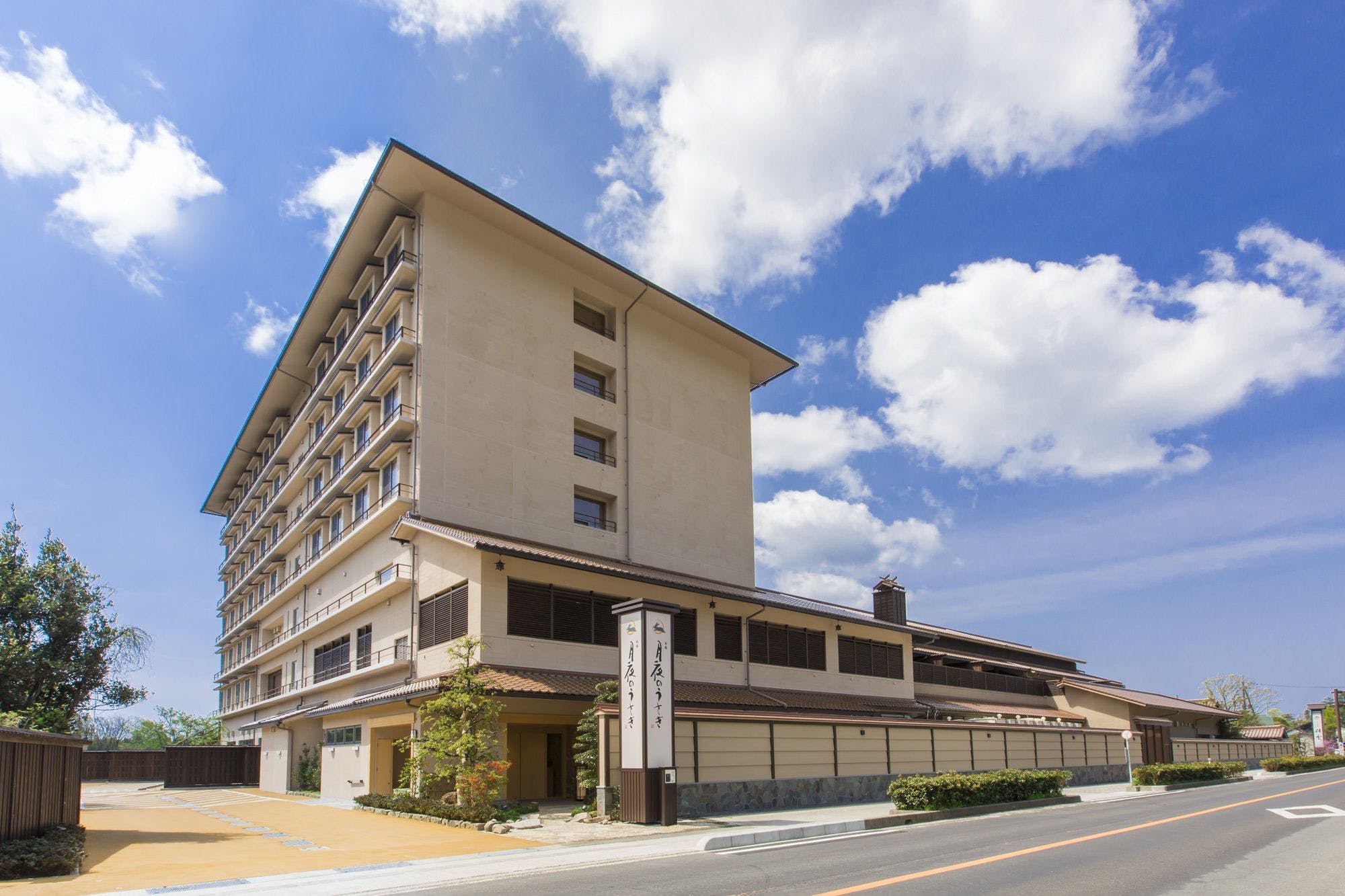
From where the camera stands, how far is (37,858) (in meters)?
13.8

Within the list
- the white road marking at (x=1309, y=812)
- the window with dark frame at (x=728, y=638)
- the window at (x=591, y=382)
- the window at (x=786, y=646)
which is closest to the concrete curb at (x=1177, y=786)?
the white road marking at (x=1309, y=812)

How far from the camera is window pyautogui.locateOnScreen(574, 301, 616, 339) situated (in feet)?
136

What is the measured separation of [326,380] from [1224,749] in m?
59.6

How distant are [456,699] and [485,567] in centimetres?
513

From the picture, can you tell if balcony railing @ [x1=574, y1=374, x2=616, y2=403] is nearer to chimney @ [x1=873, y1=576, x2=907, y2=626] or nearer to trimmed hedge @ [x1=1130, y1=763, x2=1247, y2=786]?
chimney @ [x1=873, y1=576, x2=907, y2=626]

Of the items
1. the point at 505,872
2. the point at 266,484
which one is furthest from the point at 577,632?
the point at 266,484

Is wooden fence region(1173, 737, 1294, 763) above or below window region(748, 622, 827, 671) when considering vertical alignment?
below

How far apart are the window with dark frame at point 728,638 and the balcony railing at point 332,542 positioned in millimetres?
12536

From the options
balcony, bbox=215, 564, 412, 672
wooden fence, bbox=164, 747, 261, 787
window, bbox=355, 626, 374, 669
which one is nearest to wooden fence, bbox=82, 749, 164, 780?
wooden fence, bbox=164, 747, 261, 787

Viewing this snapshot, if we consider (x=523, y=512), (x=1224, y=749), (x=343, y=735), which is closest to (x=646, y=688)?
(x=523, y=512)

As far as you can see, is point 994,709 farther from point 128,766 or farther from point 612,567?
point 128,766

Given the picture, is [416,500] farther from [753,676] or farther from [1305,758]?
[1305,758]

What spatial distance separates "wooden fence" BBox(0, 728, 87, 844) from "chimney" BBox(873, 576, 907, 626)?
35491 mm

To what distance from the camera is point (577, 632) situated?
3014cm
